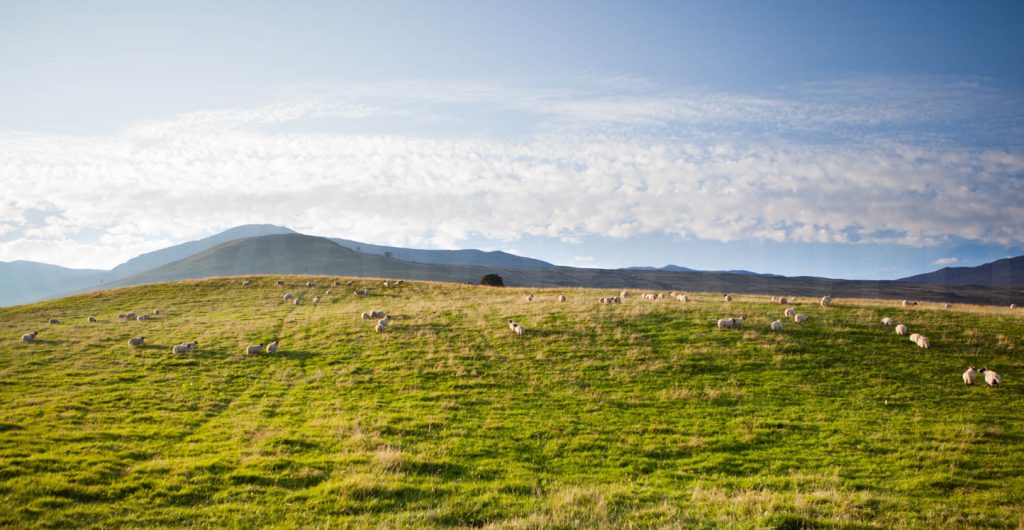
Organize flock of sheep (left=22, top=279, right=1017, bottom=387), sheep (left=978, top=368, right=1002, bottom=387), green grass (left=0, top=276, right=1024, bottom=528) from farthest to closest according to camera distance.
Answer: flock of sheep (left=22, top=279, right=1017, bottom=387) → sheep (left=978, top=368, right=1002, bottom=387) → green grass (left=0, top=276, right=1024, bottom=528)

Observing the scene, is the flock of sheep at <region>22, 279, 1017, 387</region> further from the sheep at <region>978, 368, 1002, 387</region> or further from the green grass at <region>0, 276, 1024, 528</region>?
the green grass at <region>0, 276, 1024, 528</region>

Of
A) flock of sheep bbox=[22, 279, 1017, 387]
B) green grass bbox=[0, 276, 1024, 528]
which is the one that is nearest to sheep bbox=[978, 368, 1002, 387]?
flock of sheep bbox=[22, 279, 1017, 387]

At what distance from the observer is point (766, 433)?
1503 centimetres

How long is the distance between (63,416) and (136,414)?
2.15 metres

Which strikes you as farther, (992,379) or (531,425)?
(992,379)

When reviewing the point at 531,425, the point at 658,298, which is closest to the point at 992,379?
the point at 531,425

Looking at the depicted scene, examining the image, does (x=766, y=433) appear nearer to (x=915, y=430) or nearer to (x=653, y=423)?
(x=653, y=423)

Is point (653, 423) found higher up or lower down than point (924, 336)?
lower down

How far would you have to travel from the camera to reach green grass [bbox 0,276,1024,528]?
403 inches

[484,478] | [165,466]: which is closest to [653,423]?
[484,478]

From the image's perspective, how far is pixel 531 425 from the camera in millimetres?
15797

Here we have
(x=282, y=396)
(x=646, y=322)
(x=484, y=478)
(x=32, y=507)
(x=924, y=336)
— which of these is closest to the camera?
(x=32, y=507)

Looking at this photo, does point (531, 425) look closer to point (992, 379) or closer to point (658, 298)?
point (992, 379)

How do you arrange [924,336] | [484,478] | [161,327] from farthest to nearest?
[161,327]
[924,336]
[484,478]
